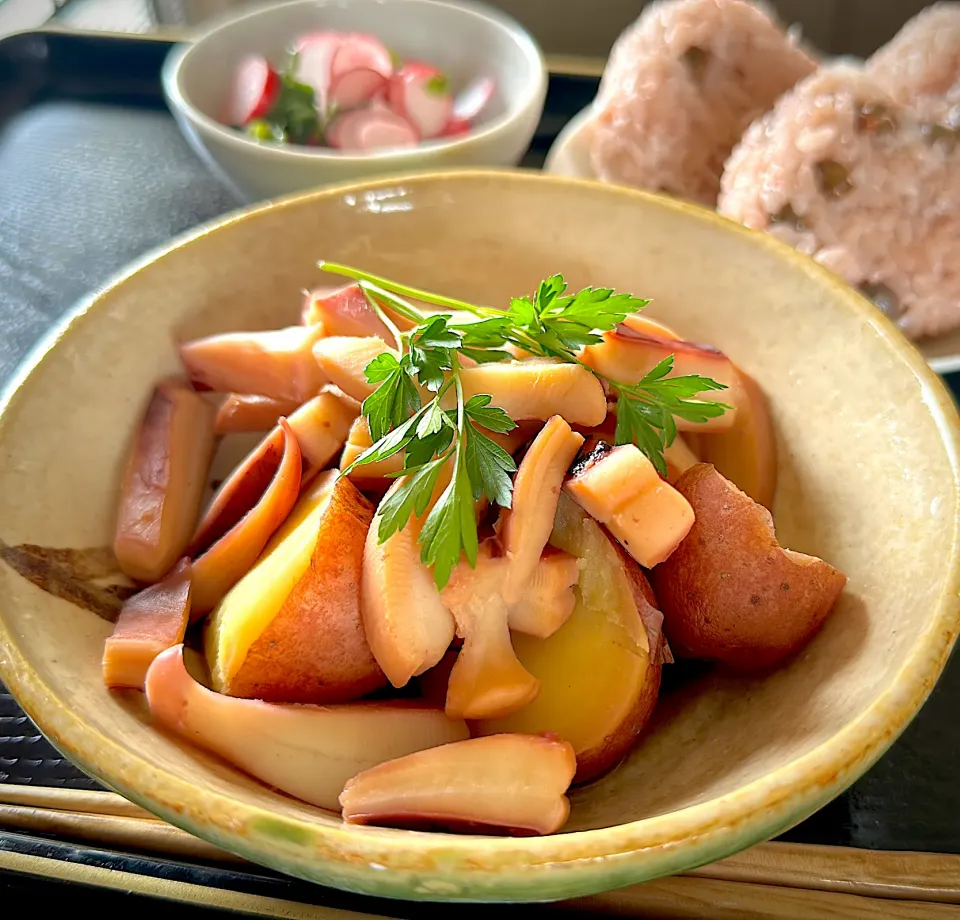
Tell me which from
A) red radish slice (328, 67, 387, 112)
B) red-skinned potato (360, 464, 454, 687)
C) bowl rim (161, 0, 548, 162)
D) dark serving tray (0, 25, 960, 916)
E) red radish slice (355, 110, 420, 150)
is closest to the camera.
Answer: red-skinned potato (360, 464, 454, 687)

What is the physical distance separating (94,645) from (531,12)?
211 cm

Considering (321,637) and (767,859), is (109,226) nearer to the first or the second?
(321,637)

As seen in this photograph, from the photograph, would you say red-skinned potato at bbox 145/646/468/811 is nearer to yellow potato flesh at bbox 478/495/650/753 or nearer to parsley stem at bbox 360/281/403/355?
yellow potato flesh at bbox 478/495/650/753

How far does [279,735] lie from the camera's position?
561 mm

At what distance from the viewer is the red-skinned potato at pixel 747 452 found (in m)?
0.73

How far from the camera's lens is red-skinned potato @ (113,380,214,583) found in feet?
2.29

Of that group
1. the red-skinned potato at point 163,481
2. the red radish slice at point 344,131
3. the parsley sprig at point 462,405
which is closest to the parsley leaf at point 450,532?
the parsley sprig at point 462,405

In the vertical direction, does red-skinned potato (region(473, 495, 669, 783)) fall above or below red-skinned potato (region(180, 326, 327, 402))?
below

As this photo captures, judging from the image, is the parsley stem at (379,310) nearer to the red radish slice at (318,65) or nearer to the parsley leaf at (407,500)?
the parsley leaf at (407,500)

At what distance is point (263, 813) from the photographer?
47cm

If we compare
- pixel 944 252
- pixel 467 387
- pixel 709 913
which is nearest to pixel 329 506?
pixel 467 387

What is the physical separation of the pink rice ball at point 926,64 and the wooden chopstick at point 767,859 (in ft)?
2.95

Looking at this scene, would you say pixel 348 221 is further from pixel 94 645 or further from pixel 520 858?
pixel 520 858

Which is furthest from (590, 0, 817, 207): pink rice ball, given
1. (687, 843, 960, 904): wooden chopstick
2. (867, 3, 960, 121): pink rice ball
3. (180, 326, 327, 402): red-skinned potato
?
(687, 843, 960, 904): wooden chopstick
